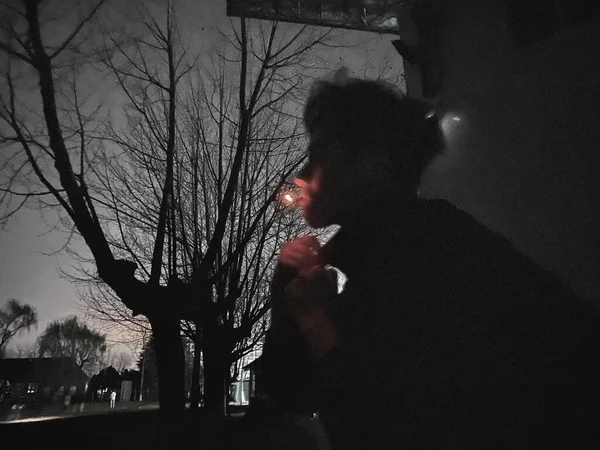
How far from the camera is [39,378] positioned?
50 centimetres

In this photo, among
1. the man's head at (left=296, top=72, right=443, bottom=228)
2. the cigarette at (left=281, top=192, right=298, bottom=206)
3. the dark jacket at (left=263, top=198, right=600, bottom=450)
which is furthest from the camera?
the cigarette at (left=281, top=192, right=298, bottom=206)

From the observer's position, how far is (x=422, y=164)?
493 mm

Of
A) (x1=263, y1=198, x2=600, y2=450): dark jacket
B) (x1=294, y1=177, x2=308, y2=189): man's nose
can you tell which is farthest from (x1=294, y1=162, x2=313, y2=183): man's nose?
(x1=263, y1=198, x2=600, y2=450): dark jacket

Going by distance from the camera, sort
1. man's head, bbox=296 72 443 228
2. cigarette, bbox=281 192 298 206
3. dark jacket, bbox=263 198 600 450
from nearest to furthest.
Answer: dark jacket, bbox=263 198 600 450 < man's head, bbox=296 72 443 228 < cigarette, bbox=281 192 298 206

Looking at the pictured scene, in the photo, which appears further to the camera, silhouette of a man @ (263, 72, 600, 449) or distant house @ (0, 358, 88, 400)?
distant house @ (0, 358, 88, 400)

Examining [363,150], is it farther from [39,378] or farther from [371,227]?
[39,378]

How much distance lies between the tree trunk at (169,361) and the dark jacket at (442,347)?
17 centimetres

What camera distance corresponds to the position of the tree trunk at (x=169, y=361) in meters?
0.53

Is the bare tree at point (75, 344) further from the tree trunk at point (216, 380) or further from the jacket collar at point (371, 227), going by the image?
the jacket collar at point (371, 227)

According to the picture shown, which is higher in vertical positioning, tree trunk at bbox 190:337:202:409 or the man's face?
the man's face

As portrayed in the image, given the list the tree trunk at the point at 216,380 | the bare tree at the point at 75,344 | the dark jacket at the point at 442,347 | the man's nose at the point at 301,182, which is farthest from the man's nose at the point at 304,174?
the bare tree at the point at 75,344

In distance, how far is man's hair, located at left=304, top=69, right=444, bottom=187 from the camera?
0.50 m

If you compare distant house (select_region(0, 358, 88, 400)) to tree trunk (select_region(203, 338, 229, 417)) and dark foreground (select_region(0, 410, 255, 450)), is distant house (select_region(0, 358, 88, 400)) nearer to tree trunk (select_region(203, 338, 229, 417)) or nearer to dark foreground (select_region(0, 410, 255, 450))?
dark foreground (select_region(0, 410, 255, 450))

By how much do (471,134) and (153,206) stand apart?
0.52 metres
